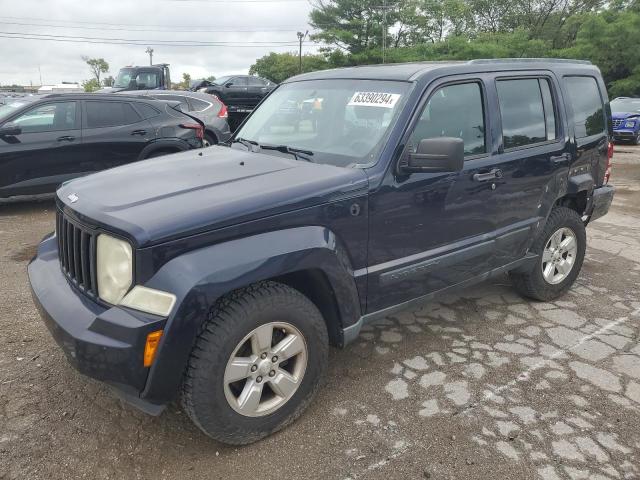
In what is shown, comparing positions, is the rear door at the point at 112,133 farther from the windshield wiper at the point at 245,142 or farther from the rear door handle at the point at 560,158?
the rear door handle at the point at 560,158

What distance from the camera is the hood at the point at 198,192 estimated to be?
2.25 metres

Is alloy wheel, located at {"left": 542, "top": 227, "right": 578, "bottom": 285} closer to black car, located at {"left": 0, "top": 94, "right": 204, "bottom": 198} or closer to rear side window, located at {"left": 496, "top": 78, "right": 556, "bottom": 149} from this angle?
rear side window, located at {"left": 496, "top": 78, "right": 556, "bottom": 149}

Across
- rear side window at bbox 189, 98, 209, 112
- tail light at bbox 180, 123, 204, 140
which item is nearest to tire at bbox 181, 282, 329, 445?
tail light at bbox 180, 123, 204, 140

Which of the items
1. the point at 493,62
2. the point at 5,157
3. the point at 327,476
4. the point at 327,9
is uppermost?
the point at 327,9

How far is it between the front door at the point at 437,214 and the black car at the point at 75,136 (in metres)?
5.56

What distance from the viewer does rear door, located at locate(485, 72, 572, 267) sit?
3539mm

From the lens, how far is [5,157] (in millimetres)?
6723

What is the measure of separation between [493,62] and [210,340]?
9.10ft

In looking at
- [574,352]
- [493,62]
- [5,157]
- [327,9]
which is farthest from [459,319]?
[327,9]

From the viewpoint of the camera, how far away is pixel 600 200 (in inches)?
Result: 181

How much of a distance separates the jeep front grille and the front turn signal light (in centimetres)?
44

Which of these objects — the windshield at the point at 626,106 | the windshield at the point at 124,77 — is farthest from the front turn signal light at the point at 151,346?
the windshield at the point at 626,106

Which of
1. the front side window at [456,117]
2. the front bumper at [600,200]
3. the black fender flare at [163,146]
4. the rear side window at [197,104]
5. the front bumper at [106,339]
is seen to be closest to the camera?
the front bumper at [106,339]

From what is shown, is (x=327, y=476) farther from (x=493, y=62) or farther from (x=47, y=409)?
(x=493, y=62)
